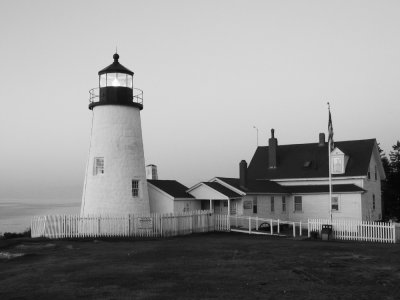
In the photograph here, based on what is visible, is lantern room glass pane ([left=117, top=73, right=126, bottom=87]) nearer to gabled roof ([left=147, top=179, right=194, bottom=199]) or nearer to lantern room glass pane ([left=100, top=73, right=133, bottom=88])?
lantern room glass pane ([left=100, top=73, right=133, bottom=88])

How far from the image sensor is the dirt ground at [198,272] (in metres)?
13.5

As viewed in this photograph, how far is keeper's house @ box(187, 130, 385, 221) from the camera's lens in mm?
37219

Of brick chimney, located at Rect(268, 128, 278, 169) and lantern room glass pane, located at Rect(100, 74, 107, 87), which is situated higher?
lantern room glass pane, located at Rect(100, 74, 107, 87)

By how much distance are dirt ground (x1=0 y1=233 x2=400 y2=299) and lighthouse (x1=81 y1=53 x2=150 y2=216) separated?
21.8 feet

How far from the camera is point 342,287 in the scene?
1399cm

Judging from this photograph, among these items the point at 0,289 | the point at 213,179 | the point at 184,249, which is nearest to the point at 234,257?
the point at 184,249

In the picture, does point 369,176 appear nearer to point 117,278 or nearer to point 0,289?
point 117,278

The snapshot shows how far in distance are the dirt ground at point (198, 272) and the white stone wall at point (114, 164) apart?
21.5 feet

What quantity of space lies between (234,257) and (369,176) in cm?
2457

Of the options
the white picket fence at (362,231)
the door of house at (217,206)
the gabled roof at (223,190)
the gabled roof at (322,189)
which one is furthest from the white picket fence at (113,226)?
the gabled roof at (322,189)

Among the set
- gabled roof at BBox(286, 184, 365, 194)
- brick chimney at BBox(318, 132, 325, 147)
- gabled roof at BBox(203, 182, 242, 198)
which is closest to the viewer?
gabled roof at BBox(203, 182, 242, 198)

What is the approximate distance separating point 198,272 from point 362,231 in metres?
18.4

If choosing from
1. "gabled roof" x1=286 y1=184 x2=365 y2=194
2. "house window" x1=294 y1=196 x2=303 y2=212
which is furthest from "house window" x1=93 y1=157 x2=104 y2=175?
"house window" x1=294 y1=196 x2=303 y2=212

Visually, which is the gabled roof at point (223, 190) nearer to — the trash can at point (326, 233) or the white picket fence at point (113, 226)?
the white picket fence at point (113, 226)
